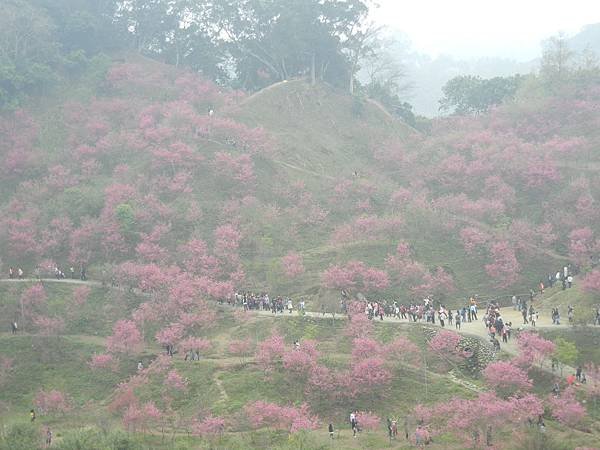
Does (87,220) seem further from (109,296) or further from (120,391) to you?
(120,391)

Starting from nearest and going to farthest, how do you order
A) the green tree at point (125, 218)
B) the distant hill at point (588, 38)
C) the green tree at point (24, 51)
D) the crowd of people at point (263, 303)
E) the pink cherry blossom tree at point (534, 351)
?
the pink cherry blossom tree at point (534, 351) → the crowd of people at point (263, 303) → the green tree at point (125, 218) → the green tree at point (24, 51) → the distant hill at point (588, 38)

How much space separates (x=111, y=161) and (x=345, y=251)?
85.5ft

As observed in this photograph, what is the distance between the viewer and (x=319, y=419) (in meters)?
33.5

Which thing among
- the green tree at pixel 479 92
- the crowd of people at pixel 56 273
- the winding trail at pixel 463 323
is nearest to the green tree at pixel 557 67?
the green tree at pixel 479 92

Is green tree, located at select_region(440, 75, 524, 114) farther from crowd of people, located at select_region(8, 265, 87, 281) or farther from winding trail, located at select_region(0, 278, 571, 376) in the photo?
crowd of people, located at select_region(8, 265, 87, 281)

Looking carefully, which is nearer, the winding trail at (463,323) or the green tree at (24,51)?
the winding trail at (463,323)

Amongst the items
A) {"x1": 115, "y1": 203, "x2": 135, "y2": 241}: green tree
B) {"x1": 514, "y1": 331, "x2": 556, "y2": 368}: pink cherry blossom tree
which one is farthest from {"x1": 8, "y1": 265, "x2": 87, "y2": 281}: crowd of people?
{"x1": 514, "y1": 331, "x2": 556, "y2": 368}: pink cherry blossom tree

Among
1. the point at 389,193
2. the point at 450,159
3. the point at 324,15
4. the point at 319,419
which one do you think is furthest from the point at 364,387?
the point at 324,15

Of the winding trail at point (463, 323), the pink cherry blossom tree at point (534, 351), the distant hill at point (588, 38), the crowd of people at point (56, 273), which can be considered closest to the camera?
the pink cherry blossom tree at point (534, 351)

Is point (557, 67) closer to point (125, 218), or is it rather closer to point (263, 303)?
point (263, 303)

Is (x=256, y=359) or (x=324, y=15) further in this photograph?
(x=324, y=15)

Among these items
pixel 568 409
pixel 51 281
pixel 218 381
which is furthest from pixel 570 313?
pixel 51 281

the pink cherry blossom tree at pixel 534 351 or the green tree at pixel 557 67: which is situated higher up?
the green tree at pixel 557 67

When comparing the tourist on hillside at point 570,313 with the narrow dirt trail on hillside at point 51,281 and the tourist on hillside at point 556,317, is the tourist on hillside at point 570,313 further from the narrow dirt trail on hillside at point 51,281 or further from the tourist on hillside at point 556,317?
the narrow dirt trail on hillside at point 51,281
